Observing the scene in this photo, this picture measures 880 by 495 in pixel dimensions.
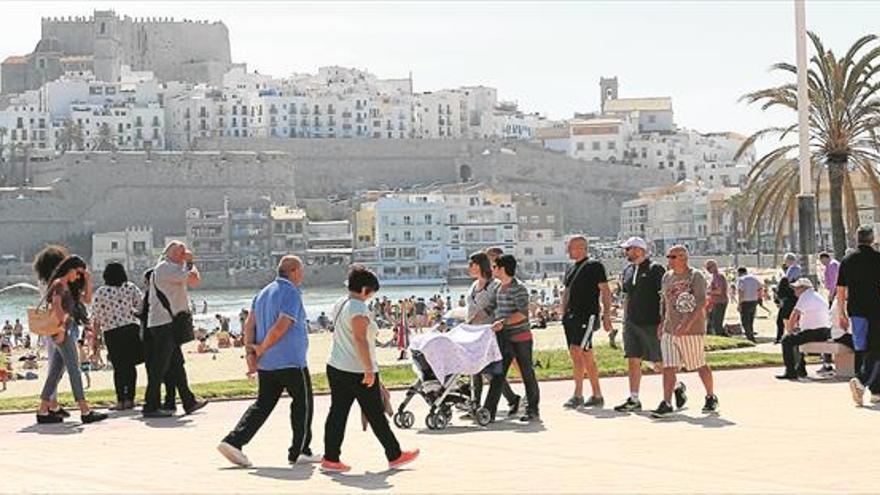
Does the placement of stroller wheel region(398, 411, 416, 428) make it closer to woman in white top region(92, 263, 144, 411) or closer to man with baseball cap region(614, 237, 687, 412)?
man with baseball cap region(614, 237, 687, 412)

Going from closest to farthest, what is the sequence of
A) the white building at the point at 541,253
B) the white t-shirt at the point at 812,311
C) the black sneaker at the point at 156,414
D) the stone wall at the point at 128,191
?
the black sneaker at the point at 156,414
the white t-shirt at the point at 812,311
the stone wall at the point at 128,191
the white building at the point at 541,253

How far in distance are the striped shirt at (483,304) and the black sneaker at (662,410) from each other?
127cm

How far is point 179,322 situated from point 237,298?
73181 mm

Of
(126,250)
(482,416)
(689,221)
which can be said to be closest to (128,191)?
(126,250)

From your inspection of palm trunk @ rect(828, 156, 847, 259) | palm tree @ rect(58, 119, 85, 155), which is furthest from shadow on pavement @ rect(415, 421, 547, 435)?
palm tree @ rect(58, 119, 85, 155)

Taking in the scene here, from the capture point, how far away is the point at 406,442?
31.9ft

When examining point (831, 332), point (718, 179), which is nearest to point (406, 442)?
point (831, 332)

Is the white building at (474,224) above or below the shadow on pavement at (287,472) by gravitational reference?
above

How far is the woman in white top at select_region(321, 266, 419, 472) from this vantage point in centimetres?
862

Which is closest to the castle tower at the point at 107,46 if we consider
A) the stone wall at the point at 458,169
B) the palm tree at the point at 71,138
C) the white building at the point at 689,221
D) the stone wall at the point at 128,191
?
the palm tree at the point at 71,138

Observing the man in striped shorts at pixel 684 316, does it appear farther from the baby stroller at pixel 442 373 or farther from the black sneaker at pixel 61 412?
the black sneaker at pixel 61 412

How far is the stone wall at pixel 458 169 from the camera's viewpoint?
114750 millimetres

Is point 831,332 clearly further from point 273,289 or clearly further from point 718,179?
point 718,179

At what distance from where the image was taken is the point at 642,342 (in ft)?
37.8
